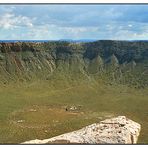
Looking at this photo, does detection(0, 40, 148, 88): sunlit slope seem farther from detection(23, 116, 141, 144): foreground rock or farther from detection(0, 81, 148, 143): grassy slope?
detection(23, 116, 141, 144): foreground rock

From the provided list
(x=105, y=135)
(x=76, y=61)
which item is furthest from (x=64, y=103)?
(x=105, y=135)

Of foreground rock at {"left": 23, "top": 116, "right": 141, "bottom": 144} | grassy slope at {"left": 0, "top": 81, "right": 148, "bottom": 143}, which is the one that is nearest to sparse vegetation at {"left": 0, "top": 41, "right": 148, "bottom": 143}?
grassy slope at {"left": 0, "top": 81, "right": 148, "bottom": 143}

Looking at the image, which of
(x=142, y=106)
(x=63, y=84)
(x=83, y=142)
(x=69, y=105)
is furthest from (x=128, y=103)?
(x=83, y=142)

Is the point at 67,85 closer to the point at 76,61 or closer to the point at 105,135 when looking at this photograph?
the point at 76,61

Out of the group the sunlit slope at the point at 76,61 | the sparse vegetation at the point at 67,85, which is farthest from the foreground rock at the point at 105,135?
the sunlit slope at the point at 76,61

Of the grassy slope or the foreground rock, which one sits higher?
the foreground rock
